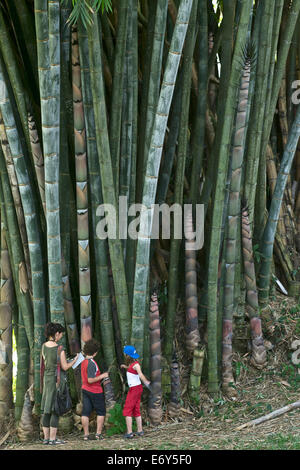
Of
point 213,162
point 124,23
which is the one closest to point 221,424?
point 213,162

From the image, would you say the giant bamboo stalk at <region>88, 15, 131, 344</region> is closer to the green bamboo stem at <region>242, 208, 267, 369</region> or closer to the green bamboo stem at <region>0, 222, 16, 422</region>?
the green bamboo stem at <region>0, 222, 16, 422</region>

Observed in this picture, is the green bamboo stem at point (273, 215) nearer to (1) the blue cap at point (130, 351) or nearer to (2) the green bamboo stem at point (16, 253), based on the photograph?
(1) the blue cap at point (130, 351)

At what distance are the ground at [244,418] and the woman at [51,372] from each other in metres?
0.11

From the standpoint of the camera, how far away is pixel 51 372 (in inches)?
142

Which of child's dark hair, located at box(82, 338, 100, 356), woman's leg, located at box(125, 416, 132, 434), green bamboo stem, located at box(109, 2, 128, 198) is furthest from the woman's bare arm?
green bamboo stem, located at box(109, 2, 128, 198)

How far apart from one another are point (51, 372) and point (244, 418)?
4.18 ft

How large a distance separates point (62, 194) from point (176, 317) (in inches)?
47.2

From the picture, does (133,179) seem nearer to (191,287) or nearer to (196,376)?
(191,287)

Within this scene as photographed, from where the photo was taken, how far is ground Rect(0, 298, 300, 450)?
3.51 m

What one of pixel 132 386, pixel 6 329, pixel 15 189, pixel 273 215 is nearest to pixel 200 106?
pixel 273 215

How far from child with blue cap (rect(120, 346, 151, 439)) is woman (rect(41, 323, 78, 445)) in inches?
12.9

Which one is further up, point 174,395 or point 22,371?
point 22,371

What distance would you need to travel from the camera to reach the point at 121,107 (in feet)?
12.3

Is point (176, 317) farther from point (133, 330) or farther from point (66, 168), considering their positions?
point (66, 168)
